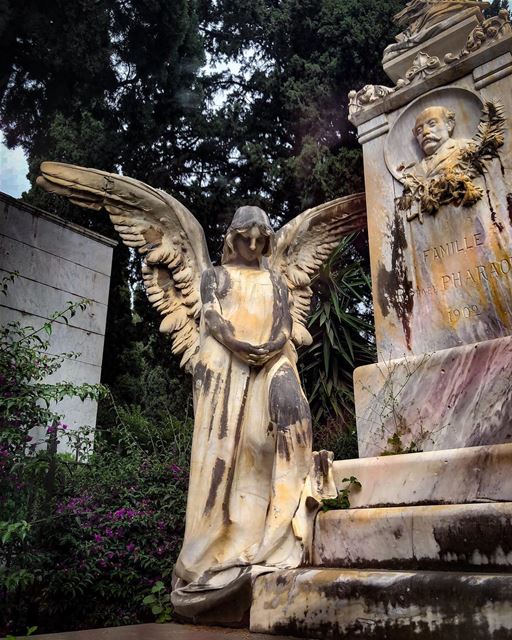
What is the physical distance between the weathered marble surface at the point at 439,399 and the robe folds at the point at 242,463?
49cm

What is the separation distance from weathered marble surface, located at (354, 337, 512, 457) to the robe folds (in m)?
0.49

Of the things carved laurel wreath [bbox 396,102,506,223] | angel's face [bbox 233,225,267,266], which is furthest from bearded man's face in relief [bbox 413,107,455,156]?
angel's face [bbox 233,225,267,266]

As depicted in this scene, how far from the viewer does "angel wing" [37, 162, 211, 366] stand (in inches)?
153

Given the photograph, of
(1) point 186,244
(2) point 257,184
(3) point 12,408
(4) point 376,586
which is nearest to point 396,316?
(1) point 186,244

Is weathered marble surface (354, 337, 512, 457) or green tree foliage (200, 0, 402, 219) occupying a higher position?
green tree foliage (200, 0, 402, 219)

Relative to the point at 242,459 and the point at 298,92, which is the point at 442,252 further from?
the point at 298,92

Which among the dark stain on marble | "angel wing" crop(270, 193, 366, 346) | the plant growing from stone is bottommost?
the plant growing from stone

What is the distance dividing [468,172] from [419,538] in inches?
82.5

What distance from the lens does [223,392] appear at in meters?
3.13

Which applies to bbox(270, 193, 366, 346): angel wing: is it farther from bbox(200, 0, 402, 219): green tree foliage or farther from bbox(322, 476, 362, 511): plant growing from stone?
bbox(200, 0, 402, 219): green tree foliage

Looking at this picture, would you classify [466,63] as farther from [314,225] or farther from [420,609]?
[420,609]

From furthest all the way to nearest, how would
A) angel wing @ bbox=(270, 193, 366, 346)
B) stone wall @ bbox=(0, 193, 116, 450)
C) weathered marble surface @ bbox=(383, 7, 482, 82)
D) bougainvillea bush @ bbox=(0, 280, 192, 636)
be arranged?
stone wall @ bbox=(0, 193, 116, 450) → bougainvillea bush @ bbox=(0, 280, 192, 636) → angel wing @ bbox=(270, 193, 366, 346) → weathered marble surface @ bbox=(383, 7, 482, 82)

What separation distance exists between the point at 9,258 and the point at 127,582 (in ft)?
11.6

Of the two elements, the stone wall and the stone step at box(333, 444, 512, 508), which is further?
the stone wall
